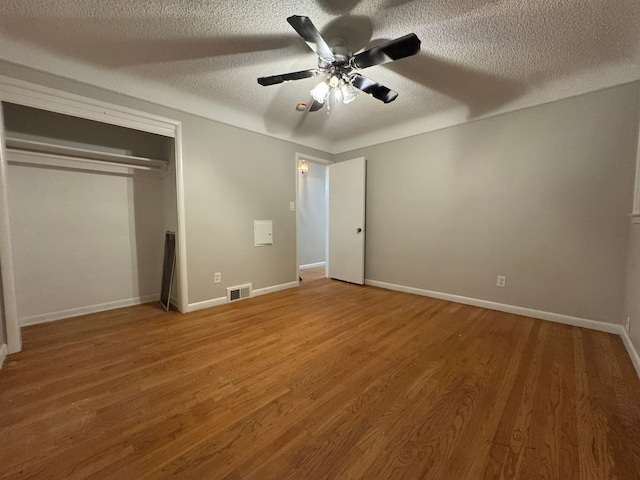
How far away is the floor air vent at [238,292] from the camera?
3031mm

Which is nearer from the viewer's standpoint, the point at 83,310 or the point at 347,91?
the point at 347,91

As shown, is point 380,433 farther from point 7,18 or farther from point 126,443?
point 7,18

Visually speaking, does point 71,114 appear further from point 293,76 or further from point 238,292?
point 238,292

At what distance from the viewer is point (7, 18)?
5.16ft

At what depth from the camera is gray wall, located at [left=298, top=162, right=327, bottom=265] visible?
5391mm

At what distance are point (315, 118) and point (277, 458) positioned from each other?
11.0 feet

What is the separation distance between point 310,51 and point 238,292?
2693mm

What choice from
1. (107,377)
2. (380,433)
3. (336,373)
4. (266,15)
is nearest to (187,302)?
(107,377)

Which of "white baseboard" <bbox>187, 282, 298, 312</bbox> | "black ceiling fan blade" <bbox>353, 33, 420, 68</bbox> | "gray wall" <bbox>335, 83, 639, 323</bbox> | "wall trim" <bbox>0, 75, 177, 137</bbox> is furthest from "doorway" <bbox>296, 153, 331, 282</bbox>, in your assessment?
"black ceiling fan blade" <bbox>353, 33, 420, 68</bbox>

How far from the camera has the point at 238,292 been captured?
3.11 m

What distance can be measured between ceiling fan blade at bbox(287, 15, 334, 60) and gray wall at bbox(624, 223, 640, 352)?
2.73 metres

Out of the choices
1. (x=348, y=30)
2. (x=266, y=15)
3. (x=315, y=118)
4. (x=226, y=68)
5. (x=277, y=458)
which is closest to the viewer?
(x=277, y=458)

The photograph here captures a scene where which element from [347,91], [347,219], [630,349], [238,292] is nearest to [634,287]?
[630,349]

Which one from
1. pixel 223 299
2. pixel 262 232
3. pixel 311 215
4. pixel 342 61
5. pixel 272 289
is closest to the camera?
pixel 342 61
